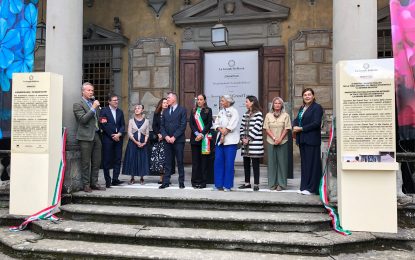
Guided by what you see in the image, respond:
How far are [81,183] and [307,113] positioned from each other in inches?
152

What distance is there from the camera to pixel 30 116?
5.69 metres

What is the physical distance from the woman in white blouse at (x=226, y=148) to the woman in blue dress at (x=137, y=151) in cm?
146

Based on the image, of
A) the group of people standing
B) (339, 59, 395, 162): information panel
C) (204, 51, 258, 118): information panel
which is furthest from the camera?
(204, 51, 258, 118): information panel

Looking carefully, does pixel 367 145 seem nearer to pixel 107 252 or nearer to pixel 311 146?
pixel 311 146

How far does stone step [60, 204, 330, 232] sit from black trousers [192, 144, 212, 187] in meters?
1.41

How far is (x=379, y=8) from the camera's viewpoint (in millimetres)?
9312

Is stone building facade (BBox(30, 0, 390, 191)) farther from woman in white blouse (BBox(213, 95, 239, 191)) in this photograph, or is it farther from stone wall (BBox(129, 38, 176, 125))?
woman in white blouse (BBox(213, 95, 239, 191))

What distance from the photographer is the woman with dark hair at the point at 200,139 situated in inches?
267

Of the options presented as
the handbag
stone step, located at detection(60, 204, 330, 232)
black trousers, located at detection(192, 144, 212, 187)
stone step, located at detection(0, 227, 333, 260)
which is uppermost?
the handbag

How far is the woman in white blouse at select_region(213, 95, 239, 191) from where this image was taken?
6.50 m

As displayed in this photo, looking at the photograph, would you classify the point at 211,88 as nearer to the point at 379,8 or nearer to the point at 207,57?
the point at 207,57

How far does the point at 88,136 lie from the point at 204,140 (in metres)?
1.96

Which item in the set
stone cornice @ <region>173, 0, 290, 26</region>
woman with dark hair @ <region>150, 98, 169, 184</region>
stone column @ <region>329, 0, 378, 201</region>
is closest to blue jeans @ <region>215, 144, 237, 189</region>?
woman with dark hair @ <region>150, 98, 169, 184</region>

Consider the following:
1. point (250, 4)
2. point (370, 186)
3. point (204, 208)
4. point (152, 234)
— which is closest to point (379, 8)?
point (250, 4)
